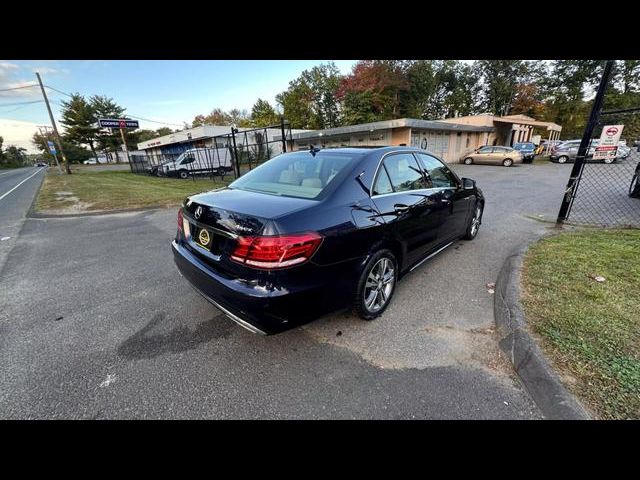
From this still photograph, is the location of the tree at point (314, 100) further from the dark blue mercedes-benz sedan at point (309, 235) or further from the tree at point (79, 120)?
the dark blue mercedes-benz sedan at point (309, 235)

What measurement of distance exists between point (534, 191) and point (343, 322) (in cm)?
1095

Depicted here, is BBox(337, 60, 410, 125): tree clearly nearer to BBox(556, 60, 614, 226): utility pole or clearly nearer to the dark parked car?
the dark parked car

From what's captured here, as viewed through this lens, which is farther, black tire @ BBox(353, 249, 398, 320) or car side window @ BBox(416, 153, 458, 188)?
car side window @ BBox(416, 153, 458, 188)

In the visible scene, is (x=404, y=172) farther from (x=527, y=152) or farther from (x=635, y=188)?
(x=527, y=152)

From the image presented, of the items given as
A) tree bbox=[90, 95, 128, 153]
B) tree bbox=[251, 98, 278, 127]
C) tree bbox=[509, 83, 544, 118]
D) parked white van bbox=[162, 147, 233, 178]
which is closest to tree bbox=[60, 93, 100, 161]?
tree bbox=[90, 95, 128, 153]

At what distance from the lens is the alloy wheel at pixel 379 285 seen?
2.65m

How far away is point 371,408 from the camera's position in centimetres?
181

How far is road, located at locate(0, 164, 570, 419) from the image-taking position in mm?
1842

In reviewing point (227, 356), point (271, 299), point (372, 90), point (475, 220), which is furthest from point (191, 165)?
point (372, 90)

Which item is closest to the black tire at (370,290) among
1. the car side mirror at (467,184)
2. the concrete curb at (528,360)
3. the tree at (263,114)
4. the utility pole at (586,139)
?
the concrete curb at (528,360)

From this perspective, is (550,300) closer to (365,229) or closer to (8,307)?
(365,229)

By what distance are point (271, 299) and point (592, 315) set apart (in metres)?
2.86
